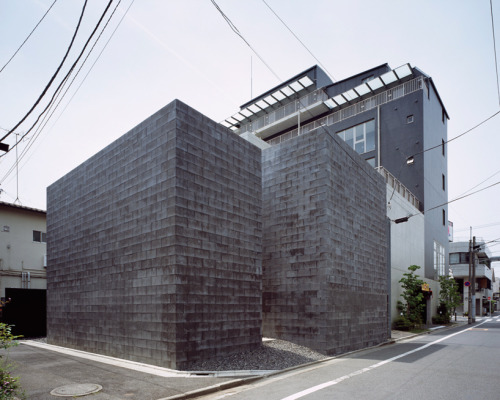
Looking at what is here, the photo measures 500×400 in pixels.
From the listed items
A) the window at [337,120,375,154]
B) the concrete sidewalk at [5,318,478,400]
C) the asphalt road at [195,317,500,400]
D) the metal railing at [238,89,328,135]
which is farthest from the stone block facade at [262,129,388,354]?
the metal railing at [238,89,328,135]

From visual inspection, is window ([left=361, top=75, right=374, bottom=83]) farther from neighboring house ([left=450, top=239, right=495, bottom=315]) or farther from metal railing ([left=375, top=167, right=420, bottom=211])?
neighboring house ([left=450, top=239, right=495, bottom=315])

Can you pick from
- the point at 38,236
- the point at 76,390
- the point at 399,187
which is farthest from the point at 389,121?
the point at 76,390

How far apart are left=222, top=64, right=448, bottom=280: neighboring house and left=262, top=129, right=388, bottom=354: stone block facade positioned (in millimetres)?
9456

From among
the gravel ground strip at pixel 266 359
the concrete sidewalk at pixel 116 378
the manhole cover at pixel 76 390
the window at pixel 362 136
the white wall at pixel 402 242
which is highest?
the window at pixel 362 136

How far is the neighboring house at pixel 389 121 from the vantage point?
29.4 m

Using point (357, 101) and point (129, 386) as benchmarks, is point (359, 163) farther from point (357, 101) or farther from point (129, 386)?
point (357, 101)

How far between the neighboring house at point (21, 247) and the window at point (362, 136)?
2411 centimetres

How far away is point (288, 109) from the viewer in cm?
3694

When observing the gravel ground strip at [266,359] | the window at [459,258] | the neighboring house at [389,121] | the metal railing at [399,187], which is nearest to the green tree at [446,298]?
the neighboring house at [389,121]

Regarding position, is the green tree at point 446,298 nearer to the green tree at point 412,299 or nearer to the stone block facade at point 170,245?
the green tree at point 412,299

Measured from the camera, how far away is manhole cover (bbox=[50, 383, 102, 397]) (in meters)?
7.18

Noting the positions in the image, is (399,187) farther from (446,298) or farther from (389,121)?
(446,298)

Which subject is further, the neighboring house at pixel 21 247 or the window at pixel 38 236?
the window at pixel 38 236

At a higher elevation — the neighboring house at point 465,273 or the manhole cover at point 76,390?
the manhole cover at point 76,390
